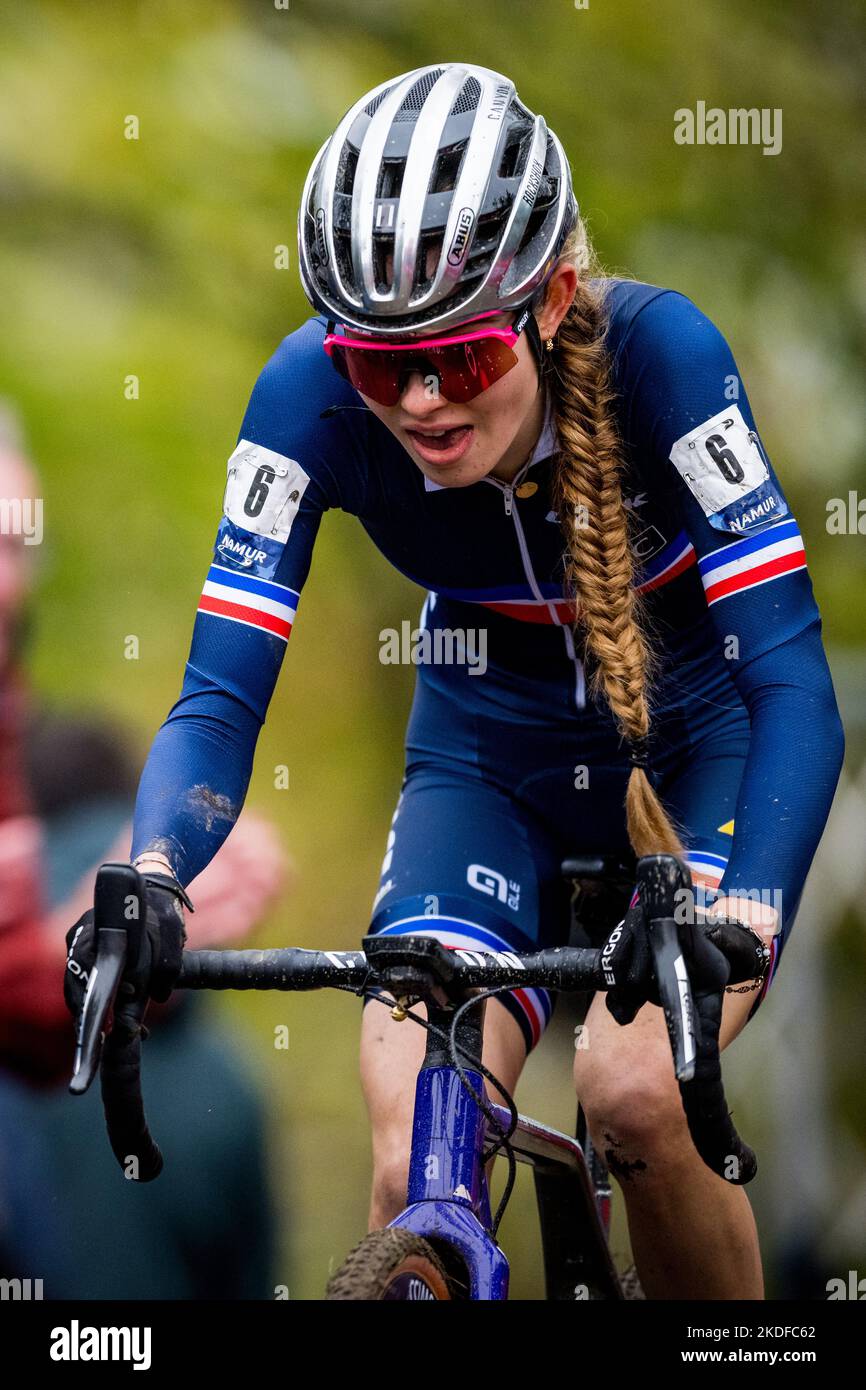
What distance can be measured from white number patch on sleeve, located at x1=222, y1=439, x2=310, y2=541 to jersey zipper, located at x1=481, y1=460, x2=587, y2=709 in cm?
32

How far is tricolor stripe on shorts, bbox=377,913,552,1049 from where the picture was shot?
270cm

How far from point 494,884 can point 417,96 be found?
1270mm

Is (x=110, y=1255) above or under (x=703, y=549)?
under

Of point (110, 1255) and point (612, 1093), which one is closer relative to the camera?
point (612, 1093)

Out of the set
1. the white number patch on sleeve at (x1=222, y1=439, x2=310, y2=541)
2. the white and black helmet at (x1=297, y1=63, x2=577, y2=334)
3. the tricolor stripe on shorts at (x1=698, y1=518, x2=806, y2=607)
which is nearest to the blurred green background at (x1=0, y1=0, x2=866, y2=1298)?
the white number patch on sleeve at (x1=222, y1=439, x2=310, y2=541)

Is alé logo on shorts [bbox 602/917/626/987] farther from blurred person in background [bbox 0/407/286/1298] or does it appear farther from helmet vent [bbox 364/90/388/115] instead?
Answer: blurred person in background [bbox 0/407/286/1298]

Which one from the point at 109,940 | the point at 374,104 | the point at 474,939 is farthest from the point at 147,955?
the point at 374,104

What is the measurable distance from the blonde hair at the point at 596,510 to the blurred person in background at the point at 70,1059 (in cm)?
189

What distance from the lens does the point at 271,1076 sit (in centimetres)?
Result: 423

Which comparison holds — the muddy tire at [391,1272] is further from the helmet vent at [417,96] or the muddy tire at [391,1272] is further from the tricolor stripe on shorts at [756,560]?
the helmet vent at [417,96]

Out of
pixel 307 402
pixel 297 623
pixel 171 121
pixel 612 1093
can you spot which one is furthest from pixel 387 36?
pixel 612 1093

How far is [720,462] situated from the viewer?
7.96ft
